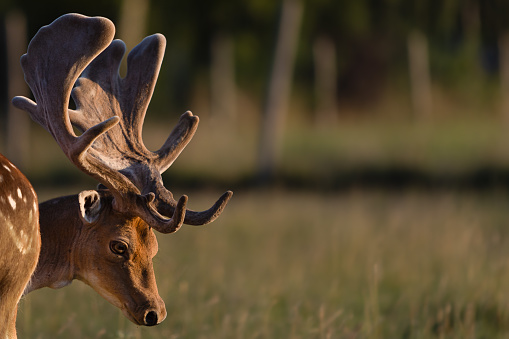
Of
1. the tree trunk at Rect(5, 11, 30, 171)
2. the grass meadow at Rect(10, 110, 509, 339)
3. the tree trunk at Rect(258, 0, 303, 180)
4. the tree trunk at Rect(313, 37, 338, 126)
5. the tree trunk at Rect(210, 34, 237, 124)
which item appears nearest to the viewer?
the grass meadow at Rect(10, 110, 509, 339)

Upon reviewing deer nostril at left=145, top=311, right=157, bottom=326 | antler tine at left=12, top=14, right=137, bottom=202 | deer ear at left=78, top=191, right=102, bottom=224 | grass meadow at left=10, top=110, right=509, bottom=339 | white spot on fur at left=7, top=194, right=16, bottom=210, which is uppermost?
antler tine at left=12, top=14, right=137, bottom=202

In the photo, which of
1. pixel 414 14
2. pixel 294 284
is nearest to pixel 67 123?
pixel 294 284

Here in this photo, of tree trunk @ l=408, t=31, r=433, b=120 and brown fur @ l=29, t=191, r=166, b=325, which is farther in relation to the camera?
tree trunk @ l=408, t=31, r=433, b=120

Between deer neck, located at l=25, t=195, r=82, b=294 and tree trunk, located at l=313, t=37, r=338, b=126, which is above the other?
deer neck, located at l=25, t=195, r=82, b=294

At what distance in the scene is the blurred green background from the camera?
201 inches

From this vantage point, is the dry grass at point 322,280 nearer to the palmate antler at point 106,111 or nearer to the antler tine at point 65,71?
the palmate antler at point 106,111

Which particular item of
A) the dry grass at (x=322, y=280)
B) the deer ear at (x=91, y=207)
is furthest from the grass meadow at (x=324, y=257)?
the deer ear at (x=91, y=207)

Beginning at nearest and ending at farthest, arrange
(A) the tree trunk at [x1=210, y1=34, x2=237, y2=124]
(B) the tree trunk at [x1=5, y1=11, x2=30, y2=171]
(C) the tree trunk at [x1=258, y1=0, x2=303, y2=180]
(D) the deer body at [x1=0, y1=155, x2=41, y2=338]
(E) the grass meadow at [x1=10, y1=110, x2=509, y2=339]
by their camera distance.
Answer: (D) the deer body at [x1=0, y1=155, x2=41, y2=338], (E) the grass meadow at [x1=10, y1=110, x2=509, y2=339], (C) the tree trunk at [x1=258, y1=0, x2=303, y2=180], (B) the tree trunk at [x1=5, y1=11, x2=30, y2=171], (A) the tree trunk at [x1=210, y1=34, x2=237, y2=124]

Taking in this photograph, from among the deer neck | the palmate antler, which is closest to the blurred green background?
the deer neck

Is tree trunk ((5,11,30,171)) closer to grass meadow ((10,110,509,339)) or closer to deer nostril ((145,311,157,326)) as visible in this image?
grass meadow ((10,110,509,339))

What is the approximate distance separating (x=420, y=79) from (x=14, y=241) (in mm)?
22588

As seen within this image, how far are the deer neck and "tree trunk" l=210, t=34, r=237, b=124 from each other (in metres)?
17.6

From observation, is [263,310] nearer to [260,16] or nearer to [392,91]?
[260,16]

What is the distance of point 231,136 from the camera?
1725 cm
